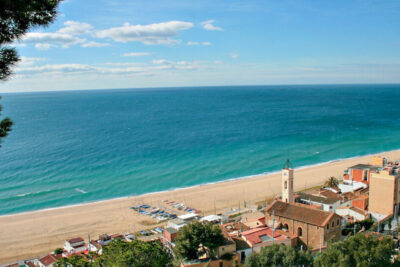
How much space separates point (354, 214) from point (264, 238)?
11356 millimetres

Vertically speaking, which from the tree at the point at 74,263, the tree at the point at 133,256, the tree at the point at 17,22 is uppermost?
the tree at the point at 17,22

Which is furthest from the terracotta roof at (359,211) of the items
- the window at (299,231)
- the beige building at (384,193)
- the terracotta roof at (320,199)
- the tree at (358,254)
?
the tree at (358,254)

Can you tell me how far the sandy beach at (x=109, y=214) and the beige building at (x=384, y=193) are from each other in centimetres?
1412

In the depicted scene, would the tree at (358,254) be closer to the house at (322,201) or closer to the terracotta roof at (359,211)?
the terracotta roof at (359,211)

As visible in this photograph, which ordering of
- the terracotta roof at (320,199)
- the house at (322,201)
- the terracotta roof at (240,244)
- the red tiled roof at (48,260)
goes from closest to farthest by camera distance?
the terracotta roof at (240,244) < the red tiled roof at (48,260) < the house at (322,201) < the terracotta roof at (320,199)

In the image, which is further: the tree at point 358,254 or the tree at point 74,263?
the tree at point 74,263

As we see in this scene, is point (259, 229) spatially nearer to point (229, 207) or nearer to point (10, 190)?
point (229, 207)

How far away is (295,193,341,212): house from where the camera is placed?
32.7 m

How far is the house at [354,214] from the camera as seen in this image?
31.3 m

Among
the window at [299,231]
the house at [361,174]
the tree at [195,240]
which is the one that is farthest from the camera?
the house at [361,174]

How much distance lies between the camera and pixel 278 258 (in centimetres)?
1938

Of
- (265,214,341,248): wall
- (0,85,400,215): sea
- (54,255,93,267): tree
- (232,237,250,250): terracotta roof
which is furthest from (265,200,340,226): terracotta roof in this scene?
(0,85,400,215): sea

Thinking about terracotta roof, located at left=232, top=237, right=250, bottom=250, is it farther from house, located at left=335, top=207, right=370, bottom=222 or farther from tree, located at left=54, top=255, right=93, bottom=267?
house, located at left=335, top=207, right=370, bottom=222

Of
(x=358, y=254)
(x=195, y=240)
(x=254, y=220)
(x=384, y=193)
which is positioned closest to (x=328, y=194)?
(x=384, y=193)
